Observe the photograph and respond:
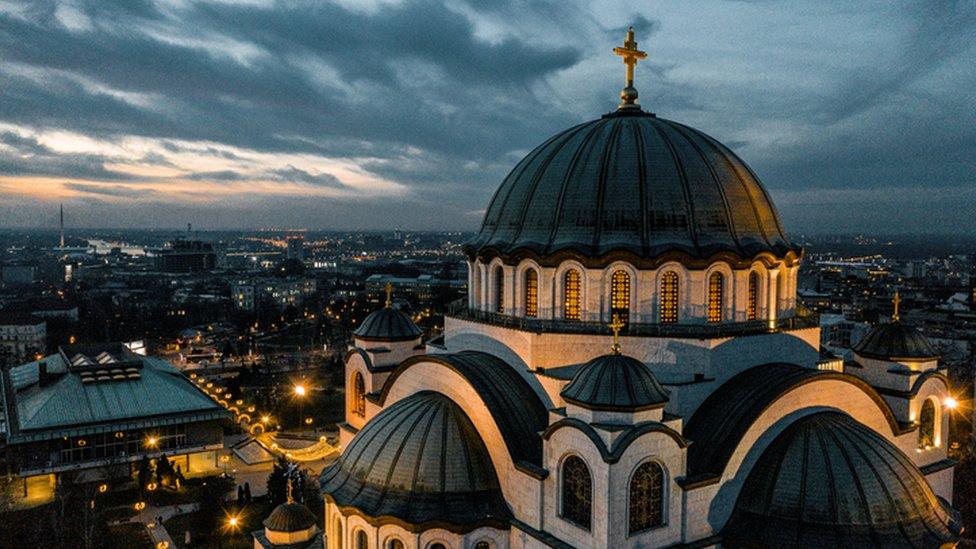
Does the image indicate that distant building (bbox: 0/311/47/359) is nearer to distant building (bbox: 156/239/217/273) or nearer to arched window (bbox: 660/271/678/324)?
arched window (bbox: 660/271/678/324)

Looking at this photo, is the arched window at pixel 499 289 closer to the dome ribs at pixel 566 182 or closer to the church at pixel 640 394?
the church at pixel 640 394

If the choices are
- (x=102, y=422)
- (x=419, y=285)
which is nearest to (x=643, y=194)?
(x=102, y=422)

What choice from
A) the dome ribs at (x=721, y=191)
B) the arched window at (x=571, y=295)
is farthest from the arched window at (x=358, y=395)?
the dome ribs at (x=721, y=191)

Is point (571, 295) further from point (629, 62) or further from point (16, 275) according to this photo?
point (16, 275)

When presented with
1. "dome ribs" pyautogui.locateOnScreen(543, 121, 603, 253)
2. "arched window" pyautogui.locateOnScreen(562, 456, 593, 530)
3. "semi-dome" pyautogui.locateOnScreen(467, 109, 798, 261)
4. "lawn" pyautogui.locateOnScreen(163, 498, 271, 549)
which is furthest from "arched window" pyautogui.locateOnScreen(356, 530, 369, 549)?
"lawn" pyautogui.locateOnScreen(163, 498, 271, 549)

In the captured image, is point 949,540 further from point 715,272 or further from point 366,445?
point 366,445

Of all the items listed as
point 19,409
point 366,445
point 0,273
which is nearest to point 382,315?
point 366,445

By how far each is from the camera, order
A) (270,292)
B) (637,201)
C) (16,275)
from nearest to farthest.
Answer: (637,201) → (270,292) → (16,275)
